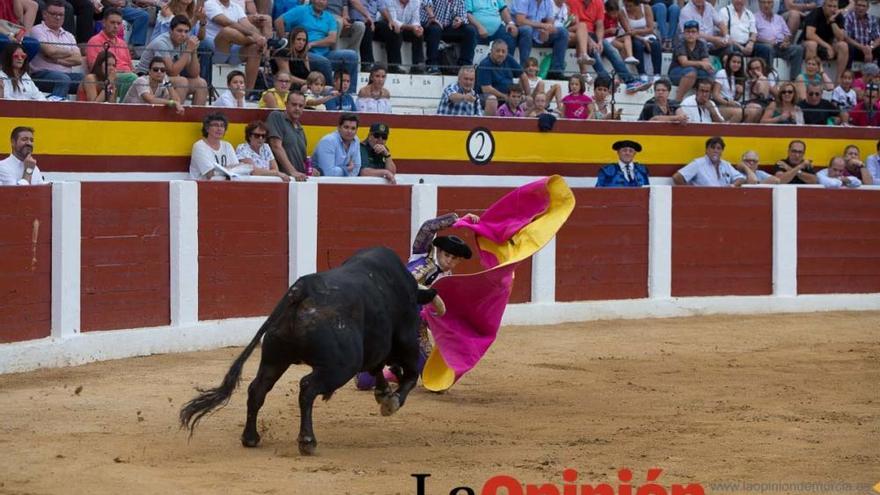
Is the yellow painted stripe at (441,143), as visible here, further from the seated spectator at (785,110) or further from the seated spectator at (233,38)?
the seated spectator at (233,38)

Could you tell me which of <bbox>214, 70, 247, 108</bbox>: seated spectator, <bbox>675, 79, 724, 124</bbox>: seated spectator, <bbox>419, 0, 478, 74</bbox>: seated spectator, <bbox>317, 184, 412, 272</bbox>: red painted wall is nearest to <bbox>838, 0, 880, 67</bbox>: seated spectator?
<bbox>675, 79, 724, 124</bbox>: seated spectator

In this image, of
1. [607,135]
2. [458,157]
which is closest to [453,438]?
[458,157]

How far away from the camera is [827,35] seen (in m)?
15.4

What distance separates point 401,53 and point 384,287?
6.60 m

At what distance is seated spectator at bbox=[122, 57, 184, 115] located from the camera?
984 cm

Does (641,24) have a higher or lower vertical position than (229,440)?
higher

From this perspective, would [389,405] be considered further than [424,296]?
No

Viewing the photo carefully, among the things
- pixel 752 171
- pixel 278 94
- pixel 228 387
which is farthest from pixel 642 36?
pixel 228 387

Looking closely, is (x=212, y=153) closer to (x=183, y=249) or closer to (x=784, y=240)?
(x=183, y=249)

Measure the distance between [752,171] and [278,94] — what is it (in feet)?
14.8

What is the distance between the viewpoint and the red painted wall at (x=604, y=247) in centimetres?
1136

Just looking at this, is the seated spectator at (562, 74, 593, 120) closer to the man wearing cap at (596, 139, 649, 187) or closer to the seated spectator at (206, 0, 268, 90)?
the man wearing cap at (596, 139, 649, 187)

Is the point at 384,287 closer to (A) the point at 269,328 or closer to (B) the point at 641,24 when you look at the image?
(A) the point at 269,328

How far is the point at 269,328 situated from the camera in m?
5.89
